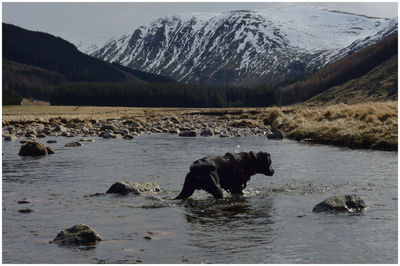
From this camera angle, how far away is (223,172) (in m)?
16.1

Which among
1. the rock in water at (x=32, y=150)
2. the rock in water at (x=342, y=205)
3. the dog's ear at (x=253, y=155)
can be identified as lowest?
the rock in water at (x=342, y=205)

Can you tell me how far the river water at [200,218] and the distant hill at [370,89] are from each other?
134m

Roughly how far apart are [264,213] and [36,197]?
6376mm

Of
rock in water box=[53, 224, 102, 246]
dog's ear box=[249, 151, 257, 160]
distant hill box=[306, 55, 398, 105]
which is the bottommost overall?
rock in water box=[53, 224, 102, 246]

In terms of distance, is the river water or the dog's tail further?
the dog's tail

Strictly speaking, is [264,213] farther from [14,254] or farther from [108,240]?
[14,254]

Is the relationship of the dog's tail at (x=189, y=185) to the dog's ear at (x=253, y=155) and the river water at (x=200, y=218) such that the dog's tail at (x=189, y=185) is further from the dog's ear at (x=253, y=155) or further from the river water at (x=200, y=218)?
the dog's ear at (x=253, y=155)

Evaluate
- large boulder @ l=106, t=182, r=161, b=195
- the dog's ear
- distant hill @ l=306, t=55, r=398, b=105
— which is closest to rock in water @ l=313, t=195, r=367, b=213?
the dog's ear

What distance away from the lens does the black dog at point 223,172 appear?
602 inches

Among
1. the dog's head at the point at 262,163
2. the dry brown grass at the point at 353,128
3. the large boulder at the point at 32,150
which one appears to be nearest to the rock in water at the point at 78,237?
the dog's head at the point at 262,163

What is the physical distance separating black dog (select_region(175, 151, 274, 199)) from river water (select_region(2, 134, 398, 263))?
364 mm

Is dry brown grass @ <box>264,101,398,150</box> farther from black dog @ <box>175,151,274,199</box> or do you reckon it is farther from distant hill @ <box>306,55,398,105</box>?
distant hill @ <box>306,55,398,105</box>

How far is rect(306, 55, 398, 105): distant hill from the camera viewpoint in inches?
6265

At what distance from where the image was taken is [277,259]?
10016mm
